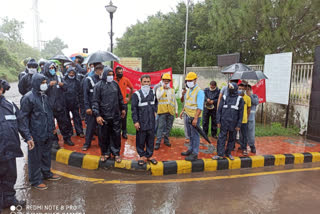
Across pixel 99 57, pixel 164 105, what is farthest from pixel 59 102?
pixel 164 105

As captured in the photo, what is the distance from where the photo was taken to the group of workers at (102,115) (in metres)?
3.13

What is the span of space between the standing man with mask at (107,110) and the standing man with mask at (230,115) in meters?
1.98

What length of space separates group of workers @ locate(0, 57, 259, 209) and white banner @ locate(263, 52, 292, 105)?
9.04 feet

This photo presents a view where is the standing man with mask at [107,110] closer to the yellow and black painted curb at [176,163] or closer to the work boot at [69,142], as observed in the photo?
the yellow and black painted curb at [176,163]

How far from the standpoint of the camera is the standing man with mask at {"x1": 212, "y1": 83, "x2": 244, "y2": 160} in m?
4.79

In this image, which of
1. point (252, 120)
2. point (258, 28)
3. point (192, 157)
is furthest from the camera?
point (258, 28)

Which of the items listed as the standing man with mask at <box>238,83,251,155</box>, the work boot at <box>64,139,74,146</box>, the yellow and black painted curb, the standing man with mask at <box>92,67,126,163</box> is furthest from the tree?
the standing man with mask at <box>238,83,251,155</box>

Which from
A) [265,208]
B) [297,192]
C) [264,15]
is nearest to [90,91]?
[265,208]

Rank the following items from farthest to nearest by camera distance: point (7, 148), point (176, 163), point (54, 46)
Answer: point (54, 46), point (176, 163), point (7, 148)

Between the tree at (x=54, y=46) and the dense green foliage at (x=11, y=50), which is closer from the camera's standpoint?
the dense green foliage at (x=11, y=50)

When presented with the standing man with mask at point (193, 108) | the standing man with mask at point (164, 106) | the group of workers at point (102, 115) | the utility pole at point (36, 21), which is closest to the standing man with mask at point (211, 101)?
the group of workers at point (102, 115)

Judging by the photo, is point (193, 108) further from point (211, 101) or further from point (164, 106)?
point (211, 101)

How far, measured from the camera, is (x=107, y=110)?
172 inches

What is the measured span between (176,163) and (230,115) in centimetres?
138
